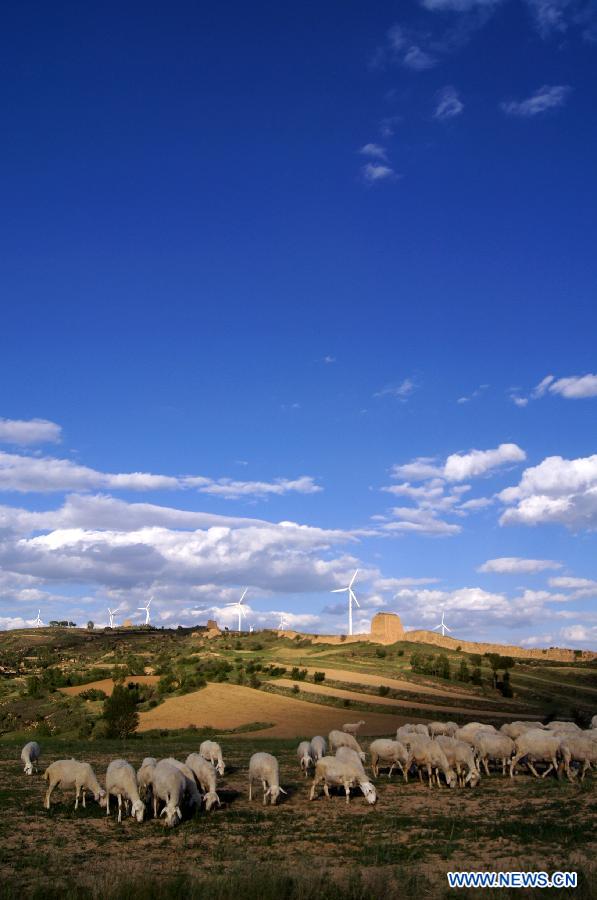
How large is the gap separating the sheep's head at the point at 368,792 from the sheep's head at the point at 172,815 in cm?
500

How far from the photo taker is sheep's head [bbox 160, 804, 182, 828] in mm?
17002

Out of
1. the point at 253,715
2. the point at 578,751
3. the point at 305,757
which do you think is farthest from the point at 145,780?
the point at 253,715

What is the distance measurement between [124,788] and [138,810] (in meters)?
0.65

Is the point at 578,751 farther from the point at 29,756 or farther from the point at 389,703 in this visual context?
the point at 389,703

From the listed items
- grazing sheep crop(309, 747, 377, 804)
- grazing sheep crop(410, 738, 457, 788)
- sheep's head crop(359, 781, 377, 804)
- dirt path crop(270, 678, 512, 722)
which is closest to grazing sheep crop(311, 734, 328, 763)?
grazing sheep crop(410, 738, 457, 788)

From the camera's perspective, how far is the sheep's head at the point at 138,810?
57.5 ft

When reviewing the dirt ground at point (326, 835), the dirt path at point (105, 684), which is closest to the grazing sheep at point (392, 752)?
the dirt ground at point (326, 835)

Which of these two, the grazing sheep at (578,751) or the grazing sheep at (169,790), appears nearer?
the grazing sheep at (169,790)

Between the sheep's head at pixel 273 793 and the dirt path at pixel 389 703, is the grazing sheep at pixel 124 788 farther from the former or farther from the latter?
the dirt path at pixel 389 703

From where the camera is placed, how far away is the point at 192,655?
298 feet

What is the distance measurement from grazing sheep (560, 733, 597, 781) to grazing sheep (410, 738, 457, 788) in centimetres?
339

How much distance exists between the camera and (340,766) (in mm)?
20109

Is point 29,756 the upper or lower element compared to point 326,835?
upper

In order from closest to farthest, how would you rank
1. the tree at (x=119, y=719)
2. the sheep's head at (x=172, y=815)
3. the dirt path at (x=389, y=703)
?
the sheep's head at (x=172, y=815) < the tree at (x=119, y=719) < the dirt path at (x=389, y=703)
